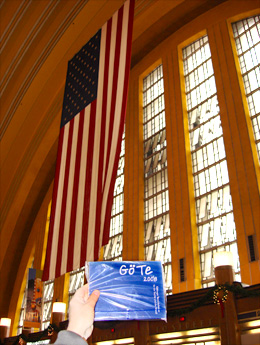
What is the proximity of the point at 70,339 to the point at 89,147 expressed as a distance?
216 inches

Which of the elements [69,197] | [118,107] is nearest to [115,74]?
[118,107]

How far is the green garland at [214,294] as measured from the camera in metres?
7.64

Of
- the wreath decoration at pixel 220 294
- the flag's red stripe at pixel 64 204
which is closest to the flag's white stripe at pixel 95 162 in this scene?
the flag's red stripe at pixel 64 204

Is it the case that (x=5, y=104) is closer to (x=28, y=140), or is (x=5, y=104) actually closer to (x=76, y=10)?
(x=28, y=140)

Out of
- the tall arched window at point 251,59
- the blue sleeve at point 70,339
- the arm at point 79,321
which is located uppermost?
the tall arched window at point 251,59

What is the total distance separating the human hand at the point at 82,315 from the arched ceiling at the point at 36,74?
572 inches

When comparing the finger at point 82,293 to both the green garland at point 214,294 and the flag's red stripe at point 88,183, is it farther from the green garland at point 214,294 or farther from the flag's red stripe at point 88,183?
the green garland at point 214,294

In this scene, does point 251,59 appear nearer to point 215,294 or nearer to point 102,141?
Result: point 215,294

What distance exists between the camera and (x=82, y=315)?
130 cm

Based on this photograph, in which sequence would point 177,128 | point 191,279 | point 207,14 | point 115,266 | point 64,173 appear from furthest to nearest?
point 207,14 → point 177,128 → point 191,279 → point 64,173 → point 115,266

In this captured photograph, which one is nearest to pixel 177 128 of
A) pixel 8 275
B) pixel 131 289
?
pixel 131 289

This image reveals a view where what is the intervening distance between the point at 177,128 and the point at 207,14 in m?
5.04

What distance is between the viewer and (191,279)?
1162 centimetres

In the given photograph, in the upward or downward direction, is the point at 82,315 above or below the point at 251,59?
below
